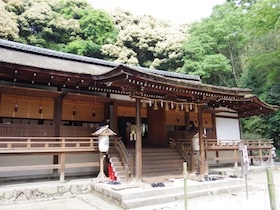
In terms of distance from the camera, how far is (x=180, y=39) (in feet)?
85.3

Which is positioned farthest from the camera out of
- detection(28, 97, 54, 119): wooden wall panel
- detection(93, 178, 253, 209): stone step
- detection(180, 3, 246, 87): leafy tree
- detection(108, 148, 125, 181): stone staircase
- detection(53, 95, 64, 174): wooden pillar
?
detection(180, 3, 246, 87): leafy tree

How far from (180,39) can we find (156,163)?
803 inches

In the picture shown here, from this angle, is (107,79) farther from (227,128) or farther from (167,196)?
(227,128)

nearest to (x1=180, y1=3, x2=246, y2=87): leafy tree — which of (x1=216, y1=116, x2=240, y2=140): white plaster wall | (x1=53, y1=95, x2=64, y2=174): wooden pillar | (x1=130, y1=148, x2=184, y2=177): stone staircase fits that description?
(x1=216, y1=116, x2=240, y2=140): white plaster wall

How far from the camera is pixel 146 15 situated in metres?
31.6

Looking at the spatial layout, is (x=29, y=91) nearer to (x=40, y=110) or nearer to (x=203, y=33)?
(x=40, y=110)

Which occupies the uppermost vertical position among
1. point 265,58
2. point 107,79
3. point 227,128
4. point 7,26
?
point 7,26

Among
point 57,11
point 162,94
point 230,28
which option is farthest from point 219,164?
point 57,11

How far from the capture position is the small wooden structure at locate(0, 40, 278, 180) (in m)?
7.36

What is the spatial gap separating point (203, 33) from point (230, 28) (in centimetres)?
279

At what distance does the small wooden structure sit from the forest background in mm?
8820

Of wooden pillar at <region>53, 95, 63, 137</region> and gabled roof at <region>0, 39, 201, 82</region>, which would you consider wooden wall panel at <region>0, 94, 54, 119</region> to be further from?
gabled roof at <region>0, 39, 201, 82</region>

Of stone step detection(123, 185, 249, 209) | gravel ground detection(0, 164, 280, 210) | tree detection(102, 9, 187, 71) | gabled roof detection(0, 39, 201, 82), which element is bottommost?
gravel ground detection(0, 164, 280, 210)

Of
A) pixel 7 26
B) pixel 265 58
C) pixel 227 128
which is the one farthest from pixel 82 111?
pixel 7 26
